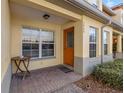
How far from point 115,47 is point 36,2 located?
11.0 metres

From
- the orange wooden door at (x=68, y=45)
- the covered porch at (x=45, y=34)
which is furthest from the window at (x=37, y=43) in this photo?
the orange wooden door at (x=68, y=45)

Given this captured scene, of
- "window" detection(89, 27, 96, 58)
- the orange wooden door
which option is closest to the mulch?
"window" detection(89, 27, 96, 58)

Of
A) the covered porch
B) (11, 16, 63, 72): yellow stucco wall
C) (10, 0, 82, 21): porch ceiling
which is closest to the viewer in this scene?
(10, 0, 82, 21): porch ceiling

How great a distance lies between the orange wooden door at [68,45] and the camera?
610cm

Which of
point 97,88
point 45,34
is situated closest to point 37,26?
point 45,34

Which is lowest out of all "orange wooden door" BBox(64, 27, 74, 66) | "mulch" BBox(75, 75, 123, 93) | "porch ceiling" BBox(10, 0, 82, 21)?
"mulch" BBox(75, 75, 123, 93)

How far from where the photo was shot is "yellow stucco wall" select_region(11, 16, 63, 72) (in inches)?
187

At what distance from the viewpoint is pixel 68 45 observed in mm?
6367

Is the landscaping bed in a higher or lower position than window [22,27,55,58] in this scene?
lower

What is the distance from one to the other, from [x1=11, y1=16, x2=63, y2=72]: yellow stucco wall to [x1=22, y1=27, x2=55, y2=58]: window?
10.9 inches

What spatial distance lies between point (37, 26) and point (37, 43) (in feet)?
2.98

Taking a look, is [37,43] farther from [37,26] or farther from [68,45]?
[68,45]

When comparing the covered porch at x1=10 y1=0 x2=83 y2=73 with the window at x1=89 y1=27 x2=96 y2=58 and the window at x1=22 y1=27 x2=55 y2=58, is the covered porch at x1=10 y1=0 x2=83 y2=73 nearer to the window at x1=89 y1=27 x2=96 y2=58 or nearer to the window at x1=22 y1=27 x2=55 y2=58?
the window at x1=22 y1=27 x2=55 y2=58

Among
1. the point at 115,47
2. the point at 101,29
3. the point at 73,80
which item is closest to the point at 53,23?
the point at 101,29
